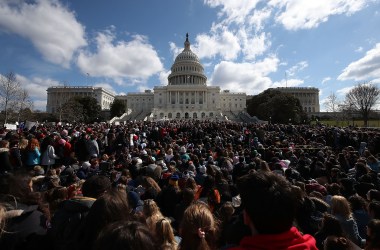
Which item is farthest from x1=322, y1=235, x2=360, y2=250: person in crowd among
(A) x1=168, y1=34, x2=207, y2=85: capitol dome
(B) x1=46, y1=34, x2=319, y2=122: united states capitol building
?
(A) x1=168, y1=34, x2=207, y2=85: capitol dome

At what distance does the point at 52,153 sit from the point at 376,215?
10892 mm

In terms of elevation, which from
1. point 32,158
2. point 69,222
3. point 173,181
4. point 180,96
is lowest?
point 173,181

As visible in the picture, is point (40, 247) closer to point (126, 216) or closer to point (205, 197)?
point (126, 216)

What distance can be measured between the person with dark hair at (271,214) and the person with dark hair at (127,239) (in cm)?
71

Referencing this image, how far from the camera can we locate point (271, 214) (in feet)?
6.98

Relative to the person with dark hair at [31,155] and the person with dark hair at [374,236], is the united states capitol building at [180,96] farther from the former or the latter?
the person with dark hair at [374,236]

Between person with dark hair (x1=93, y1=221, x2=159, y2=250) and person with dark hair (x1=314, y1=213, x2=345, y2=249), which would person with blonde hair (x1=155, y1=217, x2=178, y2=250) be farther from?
person with dark hair (x1=314, y1=213, x2=345, y2=249)

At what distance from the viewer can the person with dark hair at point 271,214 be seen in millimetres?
2064

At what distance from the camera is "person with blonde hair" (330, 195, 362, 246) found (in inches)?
186

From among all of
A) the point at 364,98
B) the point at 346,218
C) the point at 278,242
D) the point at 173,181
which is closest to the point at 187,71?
the point at 364,98

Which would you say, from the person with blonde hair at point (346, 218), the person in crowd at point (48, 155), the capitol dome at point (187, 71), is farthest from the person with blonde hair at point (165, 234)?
the capitol dome at point (187, 71)

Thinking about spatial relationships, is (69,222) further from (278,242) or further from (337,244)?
(337,244)

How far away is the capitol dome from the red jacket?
394 ft

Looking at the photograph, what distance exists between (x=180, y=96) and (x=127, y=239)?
11079cm
